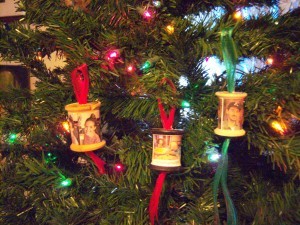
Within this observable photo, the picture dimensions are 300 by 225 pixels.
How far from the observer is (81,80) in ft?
1.55

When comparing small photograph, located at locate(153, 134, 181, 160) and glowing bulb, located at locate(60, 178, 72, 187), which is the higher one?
small photograph, located at locate(153, 134, 181, 160)

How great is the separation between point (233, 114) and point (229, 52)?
0.28 ft

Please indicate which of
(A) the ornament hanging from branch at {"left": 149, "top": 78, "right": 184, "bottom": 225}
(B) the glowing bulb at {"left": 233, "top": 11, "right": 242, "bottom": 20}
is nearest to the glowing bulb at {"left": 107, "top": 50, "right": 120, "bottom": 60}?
(A) the ornament hanging from branch at {"left": 149, "top": 78, "right": 184, "bottom": 225}

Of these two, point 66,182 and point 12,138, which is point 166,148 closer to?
point 66,182

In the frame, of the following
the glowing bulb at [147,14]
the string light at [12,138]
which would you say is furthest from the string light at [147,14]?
the string light at [12,138]

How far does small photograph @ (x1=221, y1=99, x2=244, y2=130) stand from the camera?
0.44 m

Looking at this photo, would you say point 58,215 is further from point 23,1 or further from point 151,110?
point 23,1

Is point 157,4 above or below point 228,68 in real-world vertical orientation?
above

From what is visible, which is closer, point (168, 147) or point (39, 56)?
point (168, 147)

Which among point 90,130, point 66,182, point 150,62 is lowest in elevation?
point 66,182

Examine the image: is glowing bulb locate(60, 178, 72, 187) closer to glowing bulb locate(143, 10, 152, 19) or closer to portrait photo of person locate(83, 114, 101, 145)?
portrait photo of person locate(83, 114, 101, 145)

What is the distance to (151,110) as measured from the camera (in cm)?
50

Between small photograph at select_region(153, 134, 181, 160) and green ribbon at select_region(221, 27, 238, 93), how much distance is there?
0.11 metres

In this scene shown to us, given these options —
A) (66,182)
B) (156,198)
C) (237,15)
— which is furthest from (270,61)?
(66,182)
